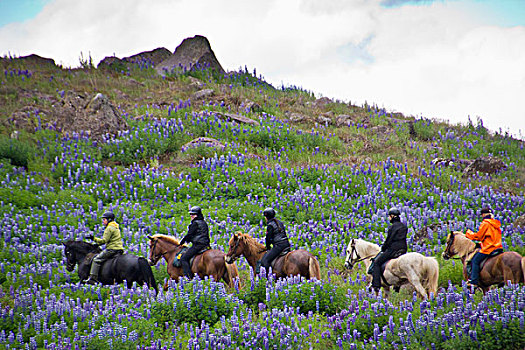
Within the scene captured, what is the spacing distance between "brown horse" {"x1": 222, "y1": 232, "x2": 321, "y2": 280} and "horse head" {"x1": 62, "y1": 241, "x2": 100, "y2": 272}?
349 centimetres

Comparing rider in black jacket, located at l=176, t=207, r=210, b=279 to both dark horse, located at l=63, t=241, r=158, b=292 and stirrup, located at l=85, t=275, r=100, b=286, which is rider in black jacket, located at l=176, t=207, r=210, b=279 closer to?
dark horse, located at l=63, t=241, r=158, b=292

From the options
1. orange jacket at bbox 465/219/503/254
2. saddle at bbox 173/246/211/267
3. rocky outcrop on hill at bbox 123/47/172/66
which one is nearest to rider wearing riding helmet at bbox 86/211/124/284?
saddle at bbox 173/246/211/267

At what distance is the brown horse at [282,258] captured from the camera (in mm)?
10492

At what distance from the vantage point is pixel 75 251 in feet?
37.7

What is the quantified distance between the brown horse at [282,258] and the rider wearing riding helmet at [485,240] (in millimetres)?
3193

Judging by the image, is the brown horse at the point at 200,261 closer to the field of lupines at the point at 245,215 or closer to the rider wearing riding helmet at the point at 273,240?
the field of lupines at the point at 245,215

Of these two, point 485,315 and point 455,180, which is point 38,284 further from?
point 455,180

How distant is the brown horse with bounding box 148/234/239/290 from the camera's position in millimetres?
10781

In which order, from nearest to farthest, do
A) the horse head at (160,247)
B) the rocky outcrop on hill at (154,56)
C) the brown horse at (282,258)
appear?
1. the brown horse at (282,258)
2. the horse head at (160,247)
3. the rocky outcrop on hill at (154,56)

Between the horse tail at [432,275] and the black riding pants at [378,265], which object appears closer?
the horse tail at [432,275]

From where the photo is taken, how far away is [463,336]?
267 inches

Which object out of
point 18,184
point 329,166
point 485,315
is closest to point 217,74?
point 329,166

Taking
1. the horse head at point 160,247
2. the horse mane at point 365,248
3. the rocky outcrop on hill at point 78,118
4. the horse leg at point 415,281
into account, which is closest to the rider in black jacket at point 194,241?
the horse head at point 160,247

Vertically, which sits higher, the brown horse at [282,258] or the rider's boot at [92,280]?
the brown horse at [282,258]
